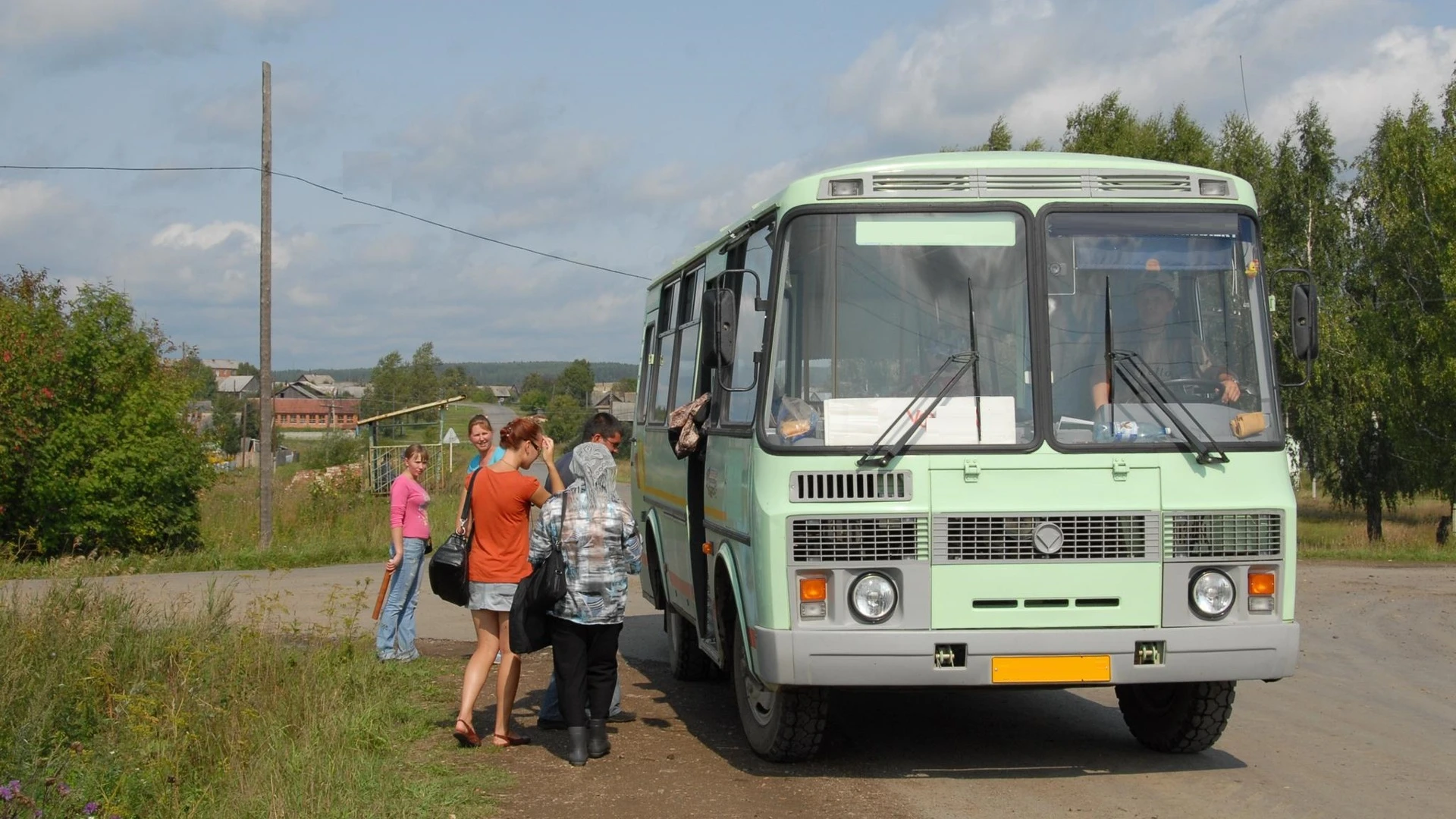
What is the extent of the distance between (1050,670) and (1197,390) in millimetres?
1583

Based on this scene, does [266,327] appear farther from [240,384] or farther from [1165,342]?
[240,384]

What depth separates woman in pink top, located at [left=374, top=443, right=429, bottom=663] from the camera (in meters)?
11.2

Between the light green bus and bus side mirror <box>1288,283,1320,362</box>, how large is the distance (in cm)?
2

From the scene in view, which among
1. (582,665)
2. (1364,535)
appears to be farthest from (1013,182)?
(1364,535)

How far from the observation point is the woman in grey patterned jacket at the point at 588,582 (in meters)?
7.79

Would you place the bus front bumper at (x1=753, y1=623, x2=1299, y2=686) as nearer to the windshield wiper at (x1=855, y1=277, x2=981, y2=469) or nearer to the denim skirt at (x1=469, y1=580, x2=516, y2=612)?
the windshield wiper at (x1=855, y1=277, x2=981, y2=469)

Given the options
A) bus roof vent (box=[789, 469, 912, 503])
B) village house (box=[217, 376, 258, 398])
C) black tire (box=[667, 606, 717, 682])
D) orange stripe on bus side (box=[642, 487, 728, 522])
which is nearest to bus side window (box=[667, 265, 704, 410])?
orange stripe on bus side (box=[642, 487, 728, 522])

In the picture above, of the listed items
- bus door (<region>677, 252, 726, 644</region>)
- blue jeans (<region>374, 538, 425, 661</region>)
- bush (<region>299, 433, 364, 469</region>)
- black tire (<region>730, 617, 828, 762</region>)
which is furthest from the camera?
bush (<region>299, 433, 364, 469</region>)

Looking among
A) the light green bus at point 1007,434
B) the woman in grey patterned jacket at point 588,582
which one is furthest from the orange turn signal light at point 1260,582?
the woman in grey patterned jacket at point 588,582

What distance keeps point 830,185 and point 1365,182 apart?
36795 millimetres

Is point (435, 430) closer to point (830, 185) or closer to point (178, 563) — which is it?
point (178, 563)

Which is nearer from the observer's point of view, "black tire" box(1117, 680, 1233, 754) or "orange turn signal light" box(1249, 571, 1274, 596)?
"orange turn signal light" box(1249, 571, 1274, 596)

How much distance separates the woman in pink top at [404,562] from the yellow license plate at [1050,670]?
5705mm

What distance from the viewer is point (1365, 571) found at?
899 inches
